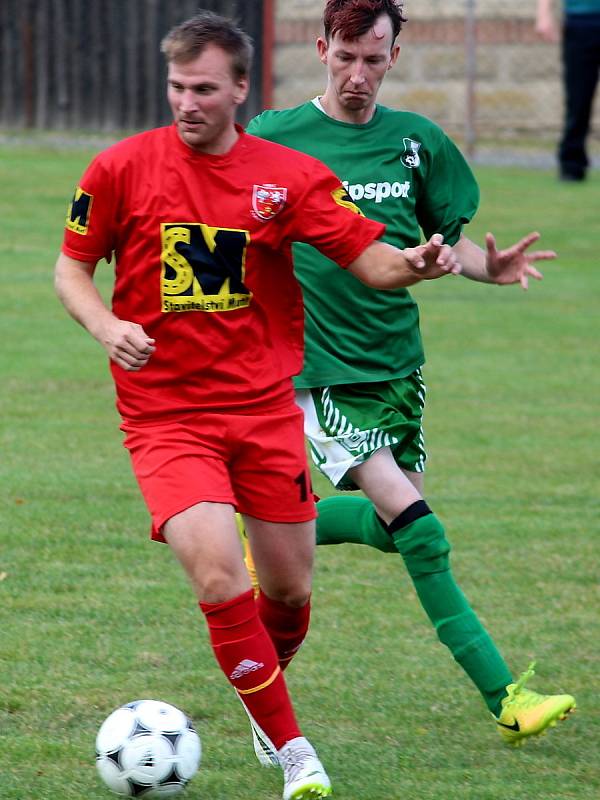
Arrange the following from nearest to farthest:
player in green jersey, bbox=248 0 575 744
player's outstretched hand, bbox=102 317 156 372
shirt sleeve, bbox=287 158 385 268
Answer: player's outstretched hand, bbox=102 317 156 372, shirt sleeve, bbox=287 158 385 268, player in green jersey, bbox=248 0 575 744

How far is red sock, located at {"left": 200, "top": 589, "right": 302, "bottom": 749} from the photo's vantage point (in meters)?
4.11

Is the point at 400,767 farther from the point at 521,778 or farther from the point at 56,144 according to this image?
the point at 56,144

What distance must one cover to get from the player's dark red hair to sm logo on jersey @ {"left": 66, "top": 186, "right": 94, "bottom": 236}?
3.71 feet

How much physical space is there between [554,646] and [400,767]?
126cm

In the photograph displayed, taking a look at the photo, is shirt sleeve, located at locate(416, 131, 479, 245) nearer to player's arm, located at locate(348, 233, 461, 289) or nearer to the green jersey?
the green jersey

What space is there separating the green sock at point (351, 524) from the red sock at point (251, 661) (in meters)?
0.98

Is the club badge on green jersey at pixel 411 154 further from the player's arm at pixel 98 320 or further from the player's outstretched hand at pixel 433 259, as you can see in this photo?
the player's arm at pixel 98 320

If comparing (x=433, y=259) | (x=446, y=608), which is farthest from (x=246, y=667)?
(x=433, y=259)

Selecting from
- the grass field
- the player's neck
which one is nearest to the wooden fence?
the grass field

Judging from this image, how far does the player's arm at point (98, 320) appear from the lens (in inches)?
158

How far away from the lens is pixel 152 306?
426 cm

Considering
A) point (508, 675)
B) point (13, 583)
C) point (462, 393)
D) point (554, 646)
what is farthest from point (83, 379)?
point (508, 675)

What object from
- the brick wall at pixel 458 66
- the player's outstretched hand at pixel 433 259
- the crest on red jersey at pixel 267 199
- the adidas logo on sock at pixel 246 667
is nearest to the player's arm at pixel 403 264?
the player's outstretched hand at pixel 433 259

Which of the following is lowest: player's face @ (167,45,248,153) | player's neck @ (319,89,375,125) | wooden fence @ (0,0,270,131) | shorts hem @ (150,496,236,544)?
wooden fence @ (0,0,270,131)
